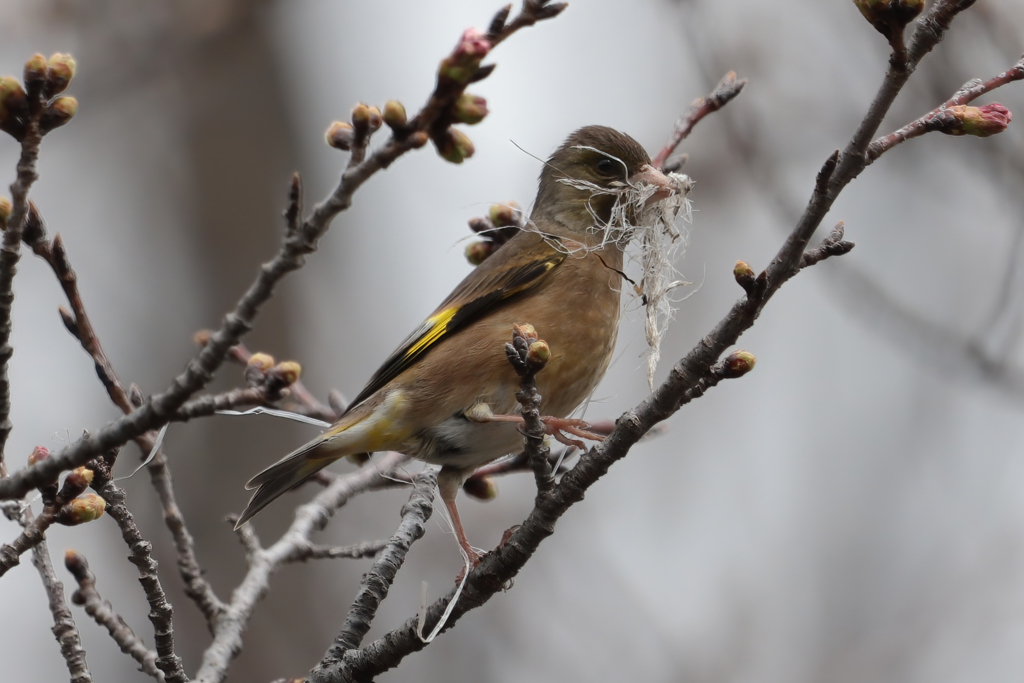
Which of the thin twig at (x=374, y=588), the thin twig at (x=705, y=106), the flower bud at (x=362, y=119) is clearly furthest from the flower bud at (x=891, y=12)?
the thin twig at (x=374, y=588)

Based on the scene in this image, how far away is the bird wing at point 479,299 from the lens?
4203 millimetres

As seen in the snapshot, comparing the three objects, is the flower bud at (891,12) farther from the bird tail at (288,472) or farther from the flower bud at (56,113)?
the bird tail at (288,472)

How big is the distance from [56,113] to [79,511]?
3.10ft

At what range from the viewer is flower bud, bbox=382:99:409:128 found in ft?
6.30

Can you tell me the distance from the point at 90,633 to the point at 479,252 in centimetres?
495

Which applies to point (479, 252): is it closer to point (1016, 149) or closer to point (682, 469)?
point (1016, 149)

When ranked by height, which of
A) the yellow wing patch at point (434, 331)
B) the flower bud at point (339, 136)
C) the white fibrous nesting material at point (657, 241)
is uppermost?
the flower bud at point (339, 136)

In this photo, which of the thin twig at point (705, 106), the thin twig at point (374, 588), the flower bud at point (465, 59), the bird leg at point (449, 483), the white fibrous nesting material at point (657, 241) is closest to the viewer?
the flower bud at point (465, 59)

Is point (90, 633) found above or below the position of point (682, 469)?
below

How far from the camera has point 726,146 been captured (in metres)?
7.44

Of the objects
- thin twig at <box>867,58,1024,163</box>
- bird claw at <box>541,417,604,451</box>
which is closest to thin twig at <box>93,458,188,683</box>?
bird claw at <box>541,417,604,451</box>

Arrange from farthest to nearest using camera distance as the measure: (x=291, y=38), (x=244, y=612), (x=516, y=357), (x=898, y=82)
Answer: (x=291, y=38)
(x=244, y=612)
(x=516, y=357)
(x=898, y=82)

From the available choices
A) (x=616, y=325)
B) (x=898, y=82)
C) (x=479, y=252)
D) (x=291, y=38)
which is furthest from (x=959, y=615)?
(x=291, y=38)

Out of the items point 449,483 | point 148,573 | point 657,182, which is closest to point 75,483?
point 148,573
